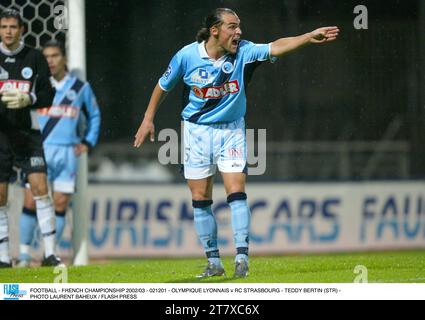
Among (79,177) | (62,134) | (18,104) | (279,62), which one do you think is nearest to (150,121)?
(18,104)

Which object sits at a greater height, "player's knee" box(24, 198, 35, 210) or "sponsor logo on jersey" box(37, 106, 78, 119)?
"sponsor logo on jersey" box(37, 106, 78, 119)

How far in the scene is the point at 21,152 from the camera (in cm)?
815

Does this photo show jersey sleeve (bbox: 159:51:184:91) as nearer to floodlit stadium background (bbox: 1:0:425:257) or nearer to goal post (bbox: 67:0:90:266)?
floodlit stadium background (bbox: 1:0:425:257)

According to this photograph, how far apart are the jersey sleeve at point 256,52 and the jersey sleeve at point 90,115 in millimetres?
2365

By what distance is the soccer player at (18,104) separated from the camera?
7984mm

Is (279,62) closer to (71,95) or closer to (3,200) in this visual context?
(71,95)

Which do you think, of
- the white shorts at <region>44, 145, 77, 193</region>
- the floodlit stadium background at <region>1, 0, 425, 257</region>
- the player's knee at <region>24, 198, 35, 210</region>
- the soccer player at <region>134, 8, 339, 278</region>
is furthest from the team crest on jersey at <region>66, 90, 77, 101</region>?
the soccer player at <region>134, 8, 339, 278</region>

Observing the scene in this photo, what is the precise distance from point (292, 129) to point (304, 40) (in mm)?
5101

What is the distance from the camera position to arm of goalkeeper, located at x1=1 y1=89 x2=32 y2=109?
313 inches

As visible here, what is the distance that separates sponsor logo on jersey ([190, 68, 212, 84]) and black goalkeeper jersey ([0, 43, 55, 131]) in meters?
1.59

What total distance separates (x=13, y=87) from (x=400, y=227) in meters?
4.18

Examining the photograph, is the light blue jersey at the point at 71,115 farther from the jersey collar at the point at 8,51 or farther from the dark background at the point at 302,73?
the jersey collar at the point at 8,51
